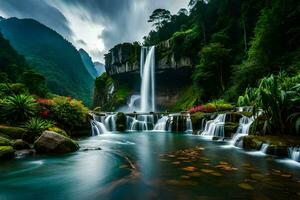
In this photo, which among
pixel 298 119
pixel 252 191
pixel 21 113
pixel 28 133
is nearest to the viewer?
pixel 252 191

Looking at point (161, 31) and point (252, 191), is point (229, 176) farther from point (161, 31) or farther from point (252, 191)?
point (161, 31)

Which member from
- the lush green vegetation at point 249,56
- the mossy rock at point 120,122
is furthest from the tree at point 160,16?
the mossy rock at point 120,122

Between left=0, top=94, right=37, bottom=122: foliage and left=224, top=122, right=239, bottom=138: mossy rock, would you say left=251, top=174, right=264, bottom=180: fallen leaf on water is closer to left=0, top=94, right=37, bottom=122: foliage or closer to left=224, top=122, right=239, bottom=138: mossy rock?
left=224, top=122, right=239, bottom=138: mossy rock

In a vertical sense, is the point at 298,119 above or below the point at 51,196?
above

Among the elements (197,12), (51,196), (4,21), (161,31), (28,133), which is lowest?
(51,196)

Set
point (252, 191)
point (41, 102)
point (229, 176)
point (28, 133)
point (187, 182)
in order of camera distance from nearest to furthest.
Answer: point (252, 191) → point (187, 182) → point (229, 176) → point (28, 133) → point (41, 102)

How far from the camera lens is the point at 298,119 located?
6945 millimetres

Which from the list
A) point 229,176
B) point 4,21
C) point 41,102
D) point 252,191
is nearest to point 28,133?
point 41,102

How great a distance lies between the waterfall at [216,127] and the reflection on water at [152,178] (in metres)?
5.30

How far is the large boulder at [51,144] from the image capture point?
7656 mm

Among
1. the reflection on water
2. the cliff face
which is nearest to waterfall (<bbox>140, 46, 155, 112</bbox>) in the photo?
the cliff face

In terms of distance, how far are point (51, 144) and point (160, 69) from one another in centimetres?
2944

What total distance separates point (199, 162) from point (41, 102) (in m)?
11.3

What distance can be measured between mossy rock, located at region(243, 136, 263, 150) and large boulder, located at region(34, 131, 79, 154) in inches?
268
